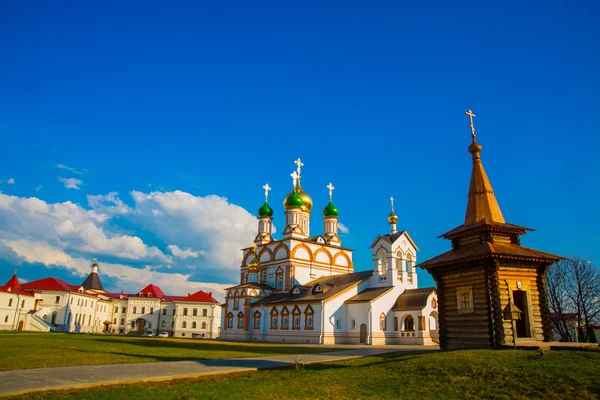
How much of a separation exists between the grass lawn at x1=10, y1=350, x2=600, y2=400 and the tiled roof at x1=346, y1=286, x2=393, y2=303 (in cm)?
2291

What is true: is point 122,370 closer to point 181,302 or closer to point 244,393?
point 244,393

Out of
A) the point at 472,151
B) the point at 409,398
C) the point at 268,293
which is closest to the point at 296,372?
the point at 409,398

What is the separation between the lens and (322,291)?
40.4 meters

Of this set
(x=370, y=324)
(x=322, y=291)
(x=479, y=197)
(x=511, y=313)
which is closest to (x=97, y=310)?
(x=322, y=291)

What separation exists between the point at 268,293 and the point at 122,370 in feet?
117

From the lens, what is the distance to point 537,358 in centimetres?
1296

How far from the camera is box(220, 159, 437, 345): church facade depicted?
36.3 m

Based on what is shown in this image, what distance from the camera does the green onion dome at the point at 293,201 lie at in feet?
171

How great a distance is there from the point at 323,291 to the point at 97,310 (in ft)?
153

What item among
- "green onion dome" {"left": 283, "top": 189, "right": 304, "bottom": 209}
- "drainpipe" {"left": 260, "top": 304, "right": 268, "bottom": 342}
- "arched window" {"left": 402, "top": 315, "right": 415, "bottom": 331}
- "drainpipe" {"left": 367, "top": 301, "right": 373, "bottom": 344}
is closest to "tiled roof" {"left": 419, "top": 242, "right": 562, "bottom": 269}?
"drainpipe" {"left": 367, "top": 301, "right": 373, "bottom": 344}

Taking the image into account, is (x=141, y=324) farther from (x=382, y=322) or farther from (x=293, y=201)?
(x=382, y=322)

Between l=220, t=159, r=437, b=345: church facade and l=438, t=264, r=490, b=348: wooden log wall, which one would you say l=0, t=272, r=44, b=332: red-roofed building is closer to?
l=220, t=159, r=437, b=345: church facade

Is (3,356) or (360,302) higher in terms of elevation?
(360,302)

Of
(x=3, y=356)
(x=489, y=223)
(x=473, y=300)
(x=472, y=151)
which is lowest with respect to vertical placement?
(x=3, y=356)
